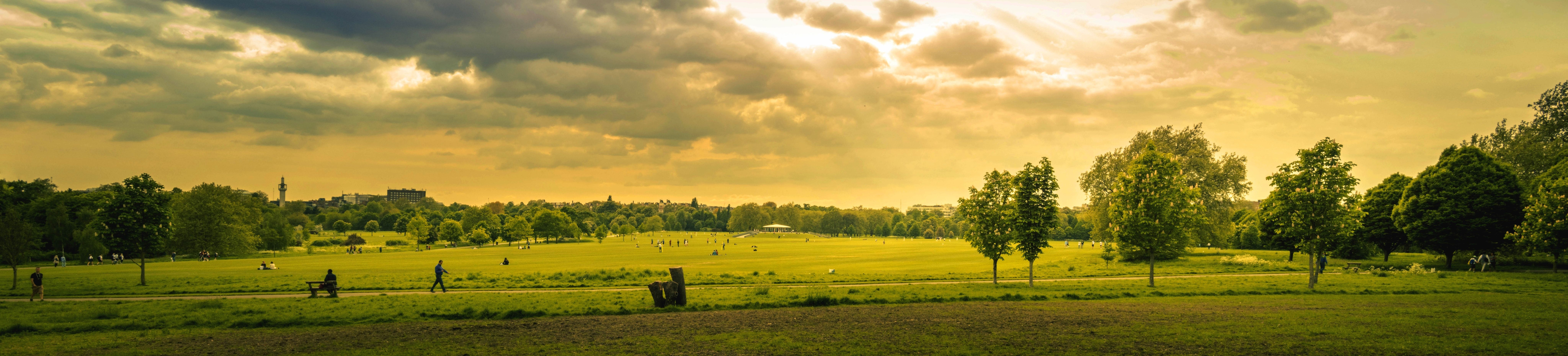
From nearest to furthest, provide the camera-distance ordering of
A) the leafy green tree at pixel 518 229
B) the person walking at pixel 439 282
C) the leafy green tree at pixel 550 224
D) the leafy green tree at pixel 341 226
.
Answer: the person walking at pixel 439 282, the leafy green tree at pixel 518 229, the leafy green tree at pixel 550 224, the leafy green tree at pixel 341 226

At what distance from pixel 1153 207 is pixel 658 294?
24725 millimetres

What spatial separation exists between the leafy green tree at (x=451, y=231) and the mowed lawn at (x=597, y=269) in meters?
21.5

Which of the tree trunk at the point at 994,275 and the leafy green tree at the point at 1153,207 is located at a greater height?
the leafy green tree at the point at 1153,207

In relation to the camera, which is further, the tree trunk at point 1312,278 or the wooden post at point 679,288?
the tree trunk at point 1312,278

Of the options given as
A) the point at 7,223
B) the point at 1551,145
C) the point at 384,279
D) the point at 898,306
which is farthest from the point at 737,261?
the point at 1551,145

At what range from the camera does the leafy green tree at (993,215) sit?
32906mm

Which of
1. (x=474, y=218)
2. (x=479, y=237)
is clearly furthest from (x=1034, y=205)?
(x=474, y=218)

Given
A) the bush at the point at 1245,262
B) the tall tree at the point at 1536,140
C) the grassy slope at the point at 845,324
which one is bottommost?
the bush at the point at 1245,262

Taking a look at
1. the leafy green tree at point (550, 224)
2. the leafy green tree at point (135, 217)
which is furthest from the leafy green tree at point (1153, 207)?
the leafy green tree at point (550, 224)

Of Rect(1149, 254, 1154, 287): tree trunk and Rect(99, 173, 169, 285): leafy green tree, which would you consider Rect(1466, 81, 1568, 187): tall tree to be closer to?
Rect(1149, 254, 1154, 287): tree trunk

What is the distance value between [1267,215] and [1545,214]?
20.6 m

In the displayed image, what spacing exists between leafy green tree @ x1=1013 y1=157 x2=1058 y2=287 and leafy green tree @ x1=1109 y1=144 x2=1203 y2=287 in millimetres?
3858

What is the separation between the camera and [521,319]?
69.5ft

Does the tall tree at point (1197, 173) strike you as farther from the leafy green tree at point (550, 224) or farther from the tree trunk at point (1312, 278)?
the leafy green tree at point (550, 224)
